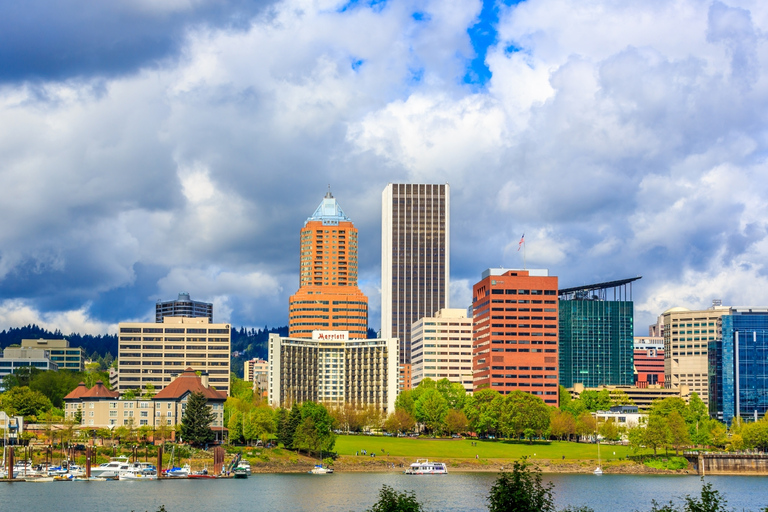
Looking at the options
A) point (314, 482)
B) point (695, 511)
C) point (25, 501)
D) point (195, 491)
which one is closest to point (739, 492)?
point (314, 482)

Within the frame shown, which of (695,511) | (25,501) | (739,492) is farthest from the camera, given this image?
(739,492)

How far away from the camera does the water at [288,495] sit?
146m

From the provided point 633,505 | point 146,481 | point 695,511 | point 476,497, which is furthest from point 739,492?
point 695,511

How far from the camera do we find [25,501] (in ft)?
501

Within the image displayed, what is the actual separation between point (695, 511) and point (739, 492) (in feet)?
443

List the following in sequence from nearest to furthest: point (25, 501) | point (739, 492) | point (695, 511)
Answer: point (695, 511) < point (25, 501) < point (739, 492)

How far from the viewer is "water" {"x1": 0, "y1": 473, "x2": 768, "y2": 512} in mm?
146250

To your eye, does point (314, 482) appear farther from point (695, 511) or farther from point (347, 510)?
point (695, 511)

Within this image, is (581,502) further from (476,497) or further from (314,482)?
(314,482)

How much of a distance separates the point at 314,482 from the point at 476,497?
41736mm

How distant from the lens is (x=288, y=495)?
542 ft

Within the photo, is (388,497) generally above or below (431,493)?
above

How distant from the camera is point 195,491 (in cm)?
17250

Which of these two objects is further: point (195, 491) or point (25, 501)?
point (195, 491)
